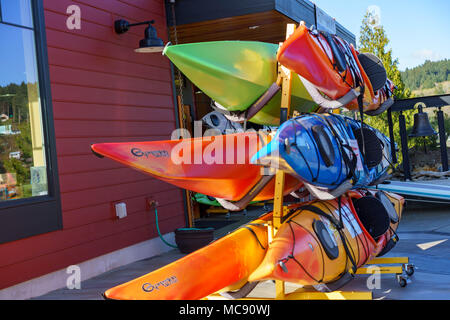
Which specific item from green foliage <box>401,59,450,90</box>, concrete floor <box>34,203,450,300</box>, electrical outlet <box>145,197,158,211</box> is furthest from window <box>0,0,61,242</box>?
green foliage <box>401,59,450,90</box>

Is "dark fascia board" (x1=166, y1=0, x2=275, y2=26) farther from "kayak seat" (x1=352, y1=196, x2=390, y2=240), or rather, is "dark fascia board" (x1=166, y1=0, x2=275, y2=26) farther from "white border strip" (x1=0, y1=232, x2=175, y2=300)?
"kayak seat" (x1=352, y1=196, x2=390, y2=240)

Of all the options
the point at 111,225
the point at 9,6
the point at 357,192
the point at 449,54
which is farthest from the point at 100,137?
the point at 449,54

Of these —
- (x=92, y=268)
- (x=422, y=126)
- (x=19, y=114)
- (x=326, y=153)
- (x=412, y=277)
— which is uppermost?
(x=19, y=114)

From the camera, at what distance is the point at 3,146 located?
4.45 m

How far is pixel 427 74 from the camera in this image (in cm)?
4844

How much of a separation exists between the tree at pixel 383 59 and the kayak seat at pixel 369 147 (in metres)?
9.76

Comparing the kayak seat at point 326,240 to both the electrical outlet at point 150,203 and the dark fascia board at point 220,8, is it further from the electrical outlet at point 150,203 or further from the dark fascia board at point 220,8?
the dark fascia board at point 220,8

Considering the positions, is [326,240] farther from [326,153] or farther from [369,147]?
[369,147]

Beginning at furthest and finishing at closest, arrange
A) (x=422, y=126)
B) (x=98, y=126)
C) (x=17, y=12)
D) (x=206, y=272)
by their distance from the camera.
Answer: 1. (x=422, y=126)
2. (x=98, y=126)
3. (x=17, y=12)
4. (x=206, y=272)

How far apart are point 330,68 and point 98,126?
276 cm

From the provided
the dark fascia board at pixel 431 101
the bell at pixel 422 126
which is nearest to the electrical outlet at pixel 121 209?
the bell at pixel 422 126

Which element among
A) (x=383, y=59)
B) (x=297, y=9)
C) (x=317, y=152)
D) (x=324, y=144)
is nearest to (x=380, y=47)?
(x=383, y=59)

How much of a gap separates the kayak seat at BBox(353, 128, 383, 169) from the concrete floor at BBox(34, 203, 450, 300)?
1008 mm
